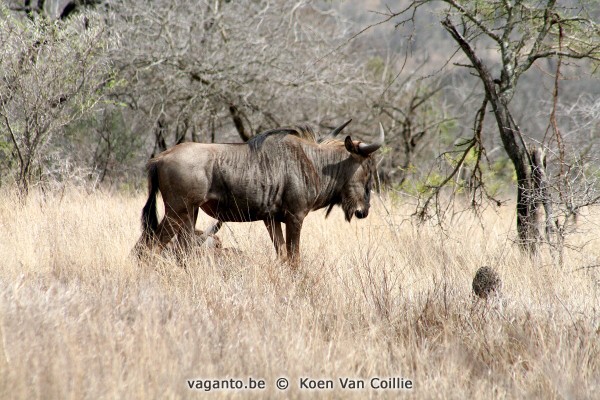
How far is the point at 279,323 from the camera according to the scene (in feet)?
17.5

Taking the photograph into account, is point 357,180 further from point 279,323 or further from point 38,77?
point 38,77

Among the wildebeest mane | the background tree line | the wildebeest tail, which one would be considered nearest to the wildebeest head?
the wildebeest mane

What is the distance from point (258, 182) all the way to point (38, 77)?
4944mm

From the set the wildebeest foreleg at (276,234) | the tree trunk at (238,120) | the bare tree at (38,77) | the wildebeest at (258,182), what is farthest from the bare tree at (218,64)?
the wildebeest foreleg at (276,234)

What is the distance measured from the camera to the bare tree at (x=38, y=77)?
35.3ft

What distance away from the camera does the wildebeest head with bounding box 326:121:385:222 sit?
27.7 ft

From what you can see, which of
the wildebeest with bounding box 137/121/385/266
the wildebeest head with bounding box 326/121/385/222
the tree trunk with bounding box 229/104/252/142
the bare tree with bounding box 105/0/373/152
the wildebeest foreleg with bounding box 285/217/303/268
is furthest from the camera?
the tree trunk with bounding box 229/104/252/142

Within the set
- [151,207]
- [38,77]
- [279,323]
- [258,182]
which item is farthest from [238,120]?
[279,323]

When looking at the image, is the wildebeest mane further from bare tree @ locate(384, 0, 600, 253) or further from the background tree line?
bare tree @ locate(384, 0, 600, 253)

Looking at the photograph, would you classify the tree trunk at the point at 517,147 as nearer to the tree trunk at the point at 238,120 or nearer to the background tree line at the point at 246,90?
the background tree line at the point at 246,90

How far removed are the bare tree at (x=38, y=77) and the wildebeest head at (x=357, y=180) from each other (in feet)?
15.5

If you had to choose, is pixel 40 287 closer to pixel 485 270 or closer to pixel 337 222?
pixel 485 270

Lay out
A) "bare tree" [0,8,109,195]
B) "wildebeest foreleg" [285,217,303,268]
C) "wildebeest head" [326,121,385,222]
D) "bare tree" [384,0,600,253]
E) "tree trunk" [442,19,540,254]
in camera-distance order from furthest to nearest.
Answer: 1. "bare tree" [0,8,109,195]
2. "wildebeest head" [326,121,385,222]
3. "tree trunk" [442,19,540,254]
4. "bare tree" [384,0,600,253]
5. "wildebeest foreleg" [285,217,303,268]

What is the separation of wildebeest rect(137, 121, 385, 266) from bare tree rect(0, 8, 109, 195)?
3.95 meters
